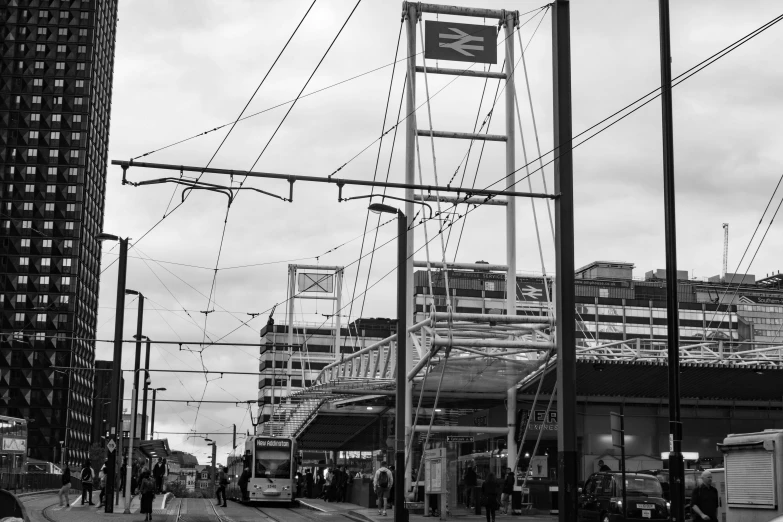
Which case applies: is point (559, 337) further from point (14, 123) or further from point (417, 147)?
point (14, 123)

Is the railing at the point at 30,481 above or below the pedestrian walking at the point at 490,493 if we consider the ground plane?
below

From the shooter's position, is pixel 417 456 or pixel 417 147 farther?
pixel 417 456

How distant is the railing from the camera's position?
46.7m

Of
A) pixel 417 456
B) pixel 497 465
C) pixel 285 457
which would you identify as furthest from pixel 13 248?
pixel 497 465

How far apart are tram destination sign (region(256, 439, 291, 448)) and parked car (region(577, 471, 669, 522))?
74.1 ft

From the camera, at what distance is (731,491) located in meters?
20.5

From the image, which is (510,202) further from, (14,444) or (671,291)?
(14,444)

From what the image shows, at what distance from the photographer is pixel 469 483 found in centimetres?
4141

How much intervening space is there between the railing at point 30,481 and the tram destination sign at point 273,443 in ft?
36.0

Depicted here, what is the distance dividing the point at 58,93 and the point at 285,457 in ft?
317

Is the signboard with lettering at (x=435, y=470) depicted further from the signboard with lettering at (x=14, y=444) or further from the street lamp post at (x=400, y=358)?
the signboard with lettering at (x=14, y=444)

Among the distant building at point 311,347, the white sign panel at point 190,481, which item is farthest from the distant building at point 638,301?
the white sign panel at point 190,481

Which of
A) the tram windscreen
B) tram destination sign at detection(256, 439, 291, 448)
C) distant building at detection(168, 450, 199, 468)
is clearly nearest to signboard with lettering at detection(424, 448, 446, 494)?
the tram windscreen

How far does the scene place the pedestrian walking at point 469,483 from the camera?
41.2m
